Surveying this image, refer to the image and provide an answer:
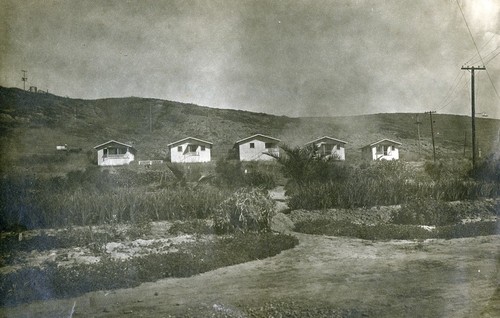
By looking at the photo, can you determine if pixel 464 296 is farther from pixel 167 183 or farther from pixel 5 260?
pixel 167 183

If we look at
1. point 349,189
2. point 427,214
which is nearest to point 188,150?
point 349,189

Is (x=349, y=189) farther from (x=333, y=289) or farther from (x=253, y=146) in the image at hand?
(x=253, y=146)

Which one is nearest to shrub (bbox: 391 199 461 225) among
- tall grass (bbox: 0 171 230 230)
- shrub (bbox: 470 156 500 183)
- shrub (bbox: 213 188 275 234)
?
shrub (bbox: 213 188 275 234)

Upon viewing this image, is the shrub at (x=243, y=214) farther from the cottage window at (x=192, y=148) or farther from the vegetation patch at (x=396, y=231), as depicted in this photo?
the cottage window at (x=192, y=148)

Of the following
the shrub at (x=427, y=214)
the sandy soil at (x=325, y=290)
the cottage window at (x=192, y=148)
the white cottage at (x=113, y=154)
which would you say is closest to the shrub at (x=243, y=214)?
the sandy soil at (x=325, y=290)

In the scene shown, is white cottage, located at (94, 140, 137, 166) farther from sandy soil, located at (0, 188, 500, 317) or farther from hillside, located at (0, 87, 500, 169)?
sandy soil, located at (0, 188, 500, 317)
